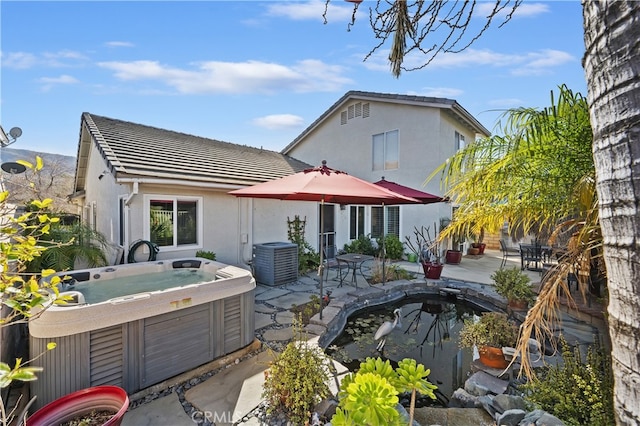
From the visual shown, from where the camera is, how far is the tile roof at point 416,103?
522 inches

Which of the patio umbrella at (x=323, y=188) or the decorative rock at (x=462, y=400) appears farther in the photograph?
the patio umbrella at (x=323, y=188)

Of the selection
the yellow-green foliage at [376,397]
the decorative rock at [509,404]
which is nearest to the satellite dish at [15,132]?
the yellow-green foliage at [376,397]

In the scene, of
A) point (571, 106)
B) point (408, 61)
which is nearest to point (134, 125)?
point (408, 61)

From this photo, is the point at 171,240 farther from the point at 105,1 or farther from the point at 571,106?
the point at 571,106

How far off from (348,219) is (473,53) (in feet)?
35.8

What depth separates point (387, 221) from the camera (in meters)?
15.5

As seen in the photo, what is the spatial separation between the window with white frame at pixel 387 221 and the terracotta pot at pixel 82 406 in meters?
12.8

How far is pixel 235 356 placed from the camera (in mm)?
5062

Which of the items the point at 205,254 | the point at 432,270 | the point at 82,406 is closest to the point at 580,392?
the point at 82,406

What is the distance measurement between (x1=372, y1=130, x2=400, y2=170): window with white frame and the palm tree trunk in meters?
14.1

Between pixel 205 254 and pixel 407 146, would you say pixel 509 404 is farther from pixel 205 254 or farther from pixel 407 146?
pixel 407 146

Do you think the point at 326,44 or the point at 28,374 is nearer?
the point at 28,374

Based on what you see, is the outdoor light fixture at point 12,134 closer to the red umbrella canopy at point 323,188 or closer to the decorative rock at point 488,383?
the red umbrella canopy at point 323,188

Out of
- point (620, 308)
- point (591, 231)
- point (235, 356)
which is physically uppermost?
point (591, 231)
